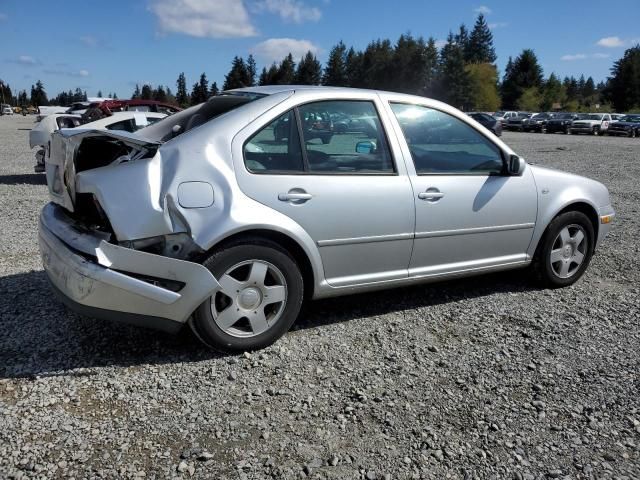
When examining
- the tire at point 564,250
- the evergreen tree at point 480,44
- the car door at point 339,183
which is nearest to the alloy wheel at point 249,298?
the car door at point 339,183

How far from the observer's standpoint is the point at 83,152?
11.5 feet

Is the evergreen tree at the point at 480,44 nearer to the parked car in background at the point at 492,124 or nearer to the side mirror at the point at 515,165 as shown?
the parked car in background at the point at 492,124

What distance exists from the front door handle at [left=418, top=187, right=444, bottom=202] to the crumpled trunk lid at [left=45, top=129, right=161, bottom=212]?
1836mm

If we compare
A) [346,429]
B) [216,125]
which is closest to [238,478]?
[346,429]

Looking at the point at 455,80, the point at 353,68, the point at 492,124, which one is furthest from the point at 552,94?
the point at 492,124

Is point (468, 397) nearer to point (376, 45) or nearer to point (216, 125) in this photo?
point (216, 125)

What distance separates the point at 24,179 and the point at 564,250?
10.7 metres

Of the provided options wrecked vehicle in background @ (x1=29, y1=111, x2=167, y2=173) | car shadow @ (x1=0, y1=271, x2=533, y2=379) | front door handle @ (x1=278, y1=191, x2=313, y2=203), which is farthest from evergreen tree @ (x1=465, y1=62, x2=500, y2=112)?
front door handle @ (x1=278, y1=191, x2=313, y2=203)

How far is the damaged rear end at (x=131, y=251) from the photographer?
307 cm

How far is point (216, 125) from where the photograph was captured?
3465 millimetres

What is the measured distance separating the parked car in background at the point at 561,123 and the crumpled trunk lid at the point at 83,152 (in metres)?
42.7

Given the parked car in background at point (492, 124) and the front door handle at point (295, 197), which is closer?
the front door handle at point (295, 197)

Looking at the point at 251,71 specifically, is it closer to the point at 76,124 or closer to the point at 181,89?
the point at 181,89

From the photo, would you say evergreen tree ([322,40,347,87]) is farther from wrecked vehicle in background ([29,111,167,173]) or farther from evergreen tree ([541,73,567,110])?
wrecked vehicle in background ([29,111,167,173])
